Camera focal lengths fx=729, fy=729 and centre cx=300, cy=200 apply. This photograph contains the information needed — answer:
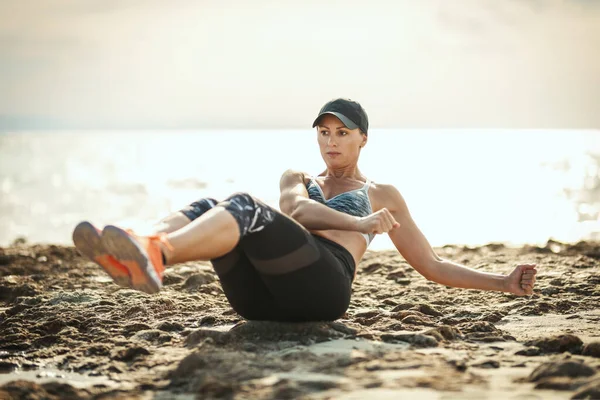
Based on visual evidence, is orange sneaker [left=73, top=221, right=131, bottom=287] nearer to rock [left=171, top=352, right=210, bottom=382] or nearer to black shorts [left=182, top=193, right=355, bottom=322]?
rock [left=171, top=352, right=210, bottom=382]

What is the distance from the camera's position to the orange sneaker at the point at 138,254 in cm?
320

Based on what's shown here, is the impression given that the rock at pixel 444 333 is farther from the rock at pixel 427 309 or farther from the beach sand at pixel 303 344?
the rock at pixel 427 309

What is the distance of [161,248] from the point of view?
11.0ft

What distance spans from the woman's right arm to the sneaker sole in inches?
46.3

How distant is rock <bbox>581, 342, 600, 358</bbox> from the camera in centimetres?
356

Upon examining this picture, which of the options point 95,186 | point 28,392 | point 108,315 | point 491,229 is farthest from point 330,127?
point 95,186

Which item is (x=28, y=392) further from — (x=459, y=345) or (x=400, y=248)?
(x=400, y=248)

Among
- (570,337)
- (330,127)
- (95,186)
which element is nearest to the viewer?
(570,337)

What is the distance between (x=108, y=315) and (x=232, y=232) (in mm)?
1803

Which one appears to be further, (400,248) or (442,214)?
(442,214)

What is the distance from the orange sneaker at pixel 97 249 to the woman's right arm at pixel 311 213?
119 cm

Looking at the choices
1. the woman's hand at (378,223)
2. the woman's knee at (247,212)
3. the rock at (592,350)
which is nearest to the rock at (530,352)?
the rock at (592,350)

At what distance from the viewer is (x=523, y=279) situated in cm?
446

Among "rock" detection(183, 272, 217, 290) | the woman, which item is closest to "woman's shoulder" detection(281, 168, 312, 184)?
the woman
